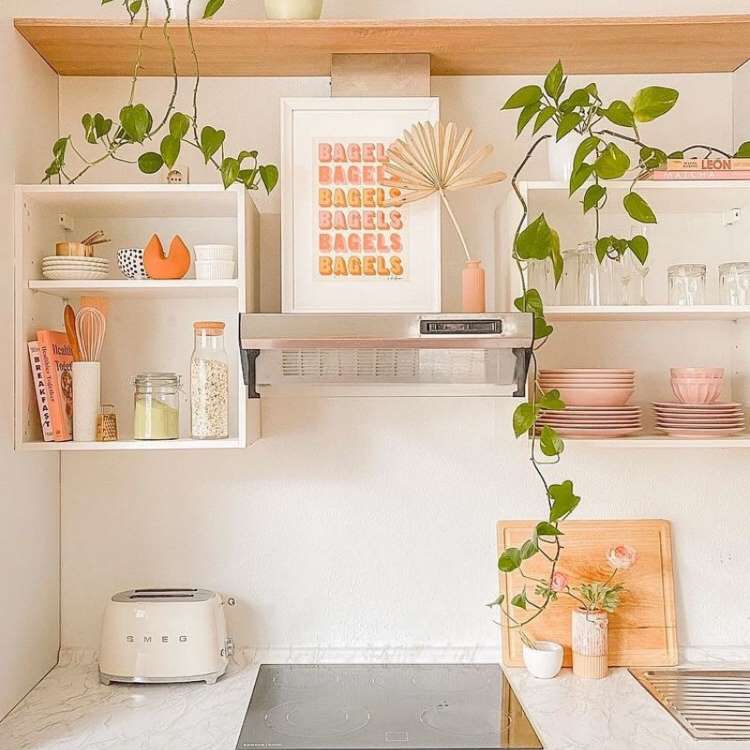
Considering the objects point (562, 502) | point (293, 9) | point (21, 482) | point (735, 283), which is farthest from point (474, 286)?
point (21, 482)

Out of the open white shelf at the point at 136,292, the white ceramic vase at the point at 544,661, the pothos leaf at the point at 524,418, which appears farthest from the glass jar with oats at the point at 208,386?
the white ceramic vase at the point at 544,661

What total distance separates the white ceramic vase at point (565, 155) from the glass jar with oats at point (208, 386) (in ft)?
2.79

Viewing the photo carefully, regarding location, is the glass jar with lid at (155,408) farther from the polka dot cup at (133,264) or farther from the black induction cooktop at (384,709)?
the black induction cooktop at (384,709)

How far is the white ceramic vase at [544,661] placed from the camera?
222 cm

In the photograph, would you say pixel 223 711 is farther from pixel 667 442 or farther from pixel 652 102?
pixel 652 102

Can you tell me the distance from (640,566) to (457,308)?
805mm

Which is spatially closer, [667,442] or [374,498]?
[667,442]

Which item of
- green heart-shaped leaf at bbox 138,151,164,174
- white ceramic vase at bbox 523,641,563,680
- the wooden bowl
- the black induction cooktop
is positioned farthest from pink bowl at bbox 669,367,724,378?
the wooden bowl

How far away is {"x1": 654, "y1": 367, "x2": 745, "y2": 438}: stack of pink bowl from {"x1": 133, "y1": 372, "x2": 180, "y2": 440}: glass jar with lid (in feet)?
3.74

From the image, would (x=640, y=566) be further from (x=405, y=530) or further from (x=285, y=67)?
A: (x=285, y=67)

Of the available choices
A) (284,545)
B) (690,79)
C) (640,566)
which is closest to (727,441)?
(640,566)

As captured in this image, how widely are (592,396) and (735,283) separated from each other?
17.2 inches

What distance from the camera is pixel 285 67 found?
235cm

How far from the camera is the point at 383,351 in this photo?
2.04 meters
